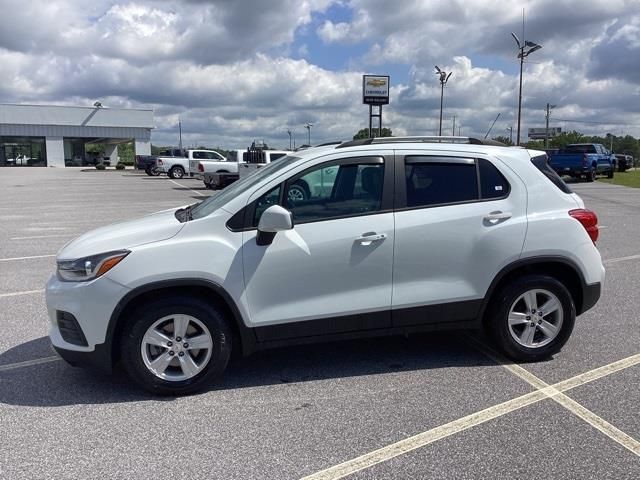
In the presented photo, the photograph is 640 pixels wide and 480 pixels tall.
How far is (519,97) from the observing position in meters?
40.1

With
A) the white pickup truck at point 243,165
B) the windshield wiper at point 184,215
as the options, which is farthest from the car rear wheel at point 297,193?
the white pickup truck at point 243,165

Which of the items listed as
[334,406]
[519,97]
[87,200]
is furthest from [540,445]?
[519,97]

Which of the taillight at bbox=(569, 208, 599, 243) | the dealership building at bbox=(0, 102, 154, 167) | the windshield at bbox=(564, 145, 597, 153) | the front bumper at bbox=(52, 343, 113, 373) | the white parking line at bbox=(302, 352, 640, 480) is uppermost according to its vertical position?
the dealership building at bbox=(0, 102, 154, 167)

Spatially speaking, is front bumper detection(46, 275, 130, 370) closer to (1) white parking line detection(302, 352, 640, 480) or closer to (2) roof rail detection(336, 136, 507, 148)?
(1) white parking line detection(302, 352, 640, 480)

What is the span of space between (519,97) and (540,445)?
40786 mm

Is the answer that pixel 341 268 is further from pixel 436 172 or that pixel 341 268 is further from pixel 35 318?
pixel 35 318

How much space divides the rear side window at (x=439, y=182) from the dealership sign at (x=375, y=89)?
1459 inches

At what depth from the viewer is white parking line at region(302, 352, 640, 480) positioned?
302 centimetres

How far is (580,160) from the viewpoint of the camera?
29922 millimetres

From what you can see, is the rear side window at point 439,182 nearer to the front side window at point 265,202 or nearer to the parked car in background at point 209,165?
the front side window at point 265,202

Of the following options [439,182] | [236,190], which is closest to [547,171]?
[439,182]

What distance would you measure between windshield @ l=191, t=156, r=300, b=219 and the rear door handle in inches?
61.0

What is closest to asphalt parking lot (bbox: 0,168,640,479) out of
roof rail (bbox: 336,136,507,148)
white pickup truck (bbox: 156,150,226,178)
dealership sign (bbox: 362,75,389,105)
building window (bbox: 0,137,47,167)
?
roof rail (bbox: 336,136,507,148)

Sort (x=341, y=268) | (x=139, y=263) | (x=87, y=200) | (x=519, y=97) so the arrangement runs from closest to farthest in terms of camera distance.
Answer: (x=139, y=263)
(x=341, y=268)
(x=87, y=200)
(x=519, y=97)
